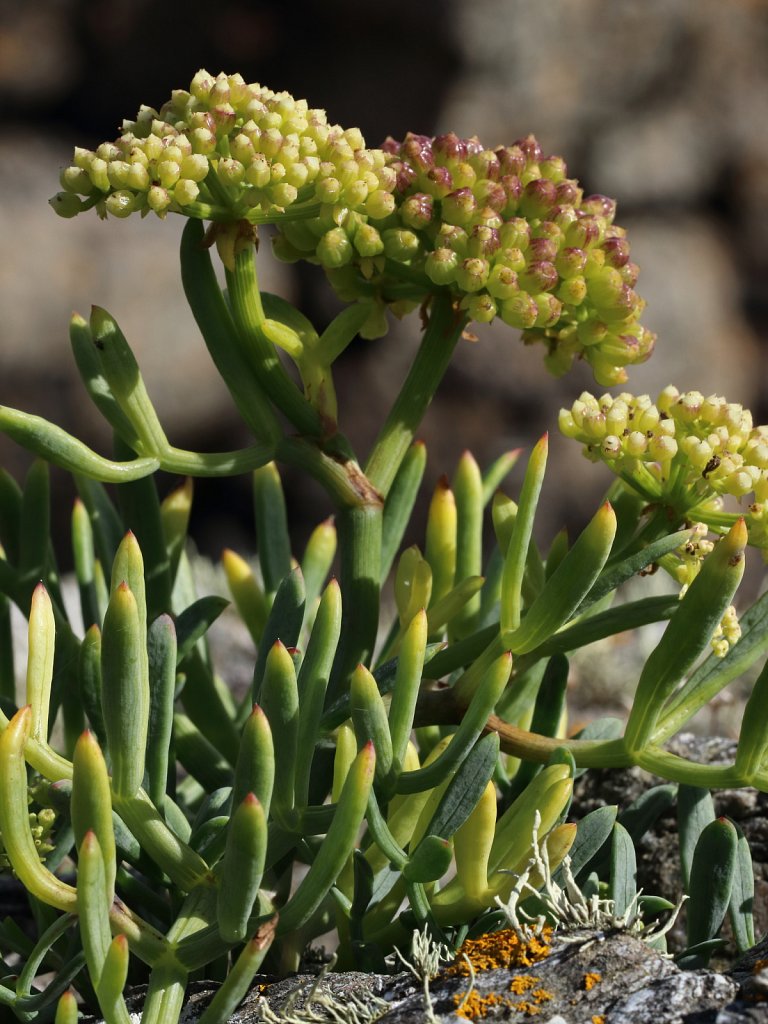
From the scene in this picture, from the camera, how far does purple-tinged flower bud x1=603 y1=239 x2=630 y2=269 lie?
3.24 feet

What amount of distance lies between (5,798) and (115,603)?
0.48 feet

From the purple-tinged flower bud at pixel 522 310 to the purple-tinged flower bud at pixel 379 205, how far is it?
123mm

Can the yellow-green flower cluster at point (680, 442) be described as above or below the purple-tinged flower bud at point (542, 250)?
below

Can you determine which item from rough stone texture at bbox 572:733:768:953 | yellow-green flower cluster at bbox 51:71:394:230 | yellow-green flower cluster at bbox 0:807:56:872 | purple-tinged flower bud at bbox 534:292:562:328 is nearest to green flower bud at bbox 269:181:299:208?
yellow-green flower cluster at bbox 51:71:394:230

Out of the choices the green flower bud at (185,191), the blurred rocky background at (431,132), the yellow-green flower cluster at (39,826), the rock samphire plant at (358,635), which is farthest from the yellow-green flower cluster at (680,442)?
the blurred rocky background at (431,132)

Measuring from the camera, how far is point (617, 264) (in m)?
0.99

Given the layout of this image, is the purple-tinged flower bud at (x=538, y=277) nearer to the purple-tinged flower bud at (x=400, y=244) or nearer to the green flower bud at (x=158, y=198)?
the purple-tinged flower bud at (x=400, y=244)

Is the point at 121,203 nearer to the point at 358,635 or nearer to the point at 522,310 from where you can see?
the point at 522,310

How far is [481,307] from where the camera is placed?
0.96m

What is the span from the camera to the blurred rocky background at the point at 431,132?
204 inches

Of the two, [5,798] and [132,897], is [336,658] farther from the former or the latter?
[5,798]

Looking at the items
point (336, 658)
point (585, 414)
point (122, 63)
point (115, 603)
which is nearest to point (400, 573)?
point (336, 658)

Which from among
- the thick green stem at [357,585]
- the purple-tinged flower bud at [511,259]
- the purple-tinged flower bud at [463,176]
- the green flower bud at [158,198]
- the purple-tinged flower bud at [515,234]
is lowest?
the thick green stem at [357,585]

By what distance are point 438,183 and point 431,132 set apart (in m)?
4.39
